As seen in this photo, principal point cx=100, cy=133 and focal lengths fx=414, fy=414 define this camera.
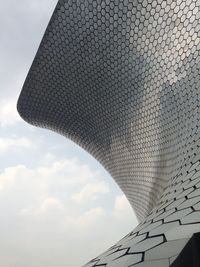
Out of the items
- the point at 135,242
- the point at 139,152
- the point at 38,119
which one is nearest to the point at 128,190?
the point at 139,152

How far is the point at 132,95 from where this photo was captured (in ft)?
54.7

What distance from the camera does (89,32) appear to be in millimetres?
16750

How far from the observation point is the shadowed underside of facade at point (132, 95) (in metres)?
11.0

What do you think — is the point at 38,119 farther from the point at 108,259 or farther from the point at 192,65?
the point at 108,259

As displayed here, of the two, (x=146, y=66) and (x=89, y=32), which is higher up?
(x=89, y=32)

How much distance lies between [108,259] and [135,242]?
549 millimetres

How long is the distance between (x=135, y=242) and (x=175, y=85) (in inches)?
312

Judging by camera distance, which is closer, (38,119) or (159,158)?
(159,158)

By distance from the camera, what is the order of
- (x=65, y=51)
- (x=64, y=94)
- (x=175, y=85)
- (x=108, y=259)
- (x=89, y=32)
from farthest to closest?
(x=64, y=94) < (x=65, y=51) < (x=89, y=32) < (x=175, y=85) < (x=108, y=259)

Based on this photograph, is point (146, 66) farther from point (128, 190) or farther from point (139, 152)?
point (128, 190)

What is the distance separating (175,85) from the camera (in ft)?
45.4

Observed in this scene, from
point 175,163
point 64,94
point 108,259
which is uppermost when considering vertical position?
point 64,94

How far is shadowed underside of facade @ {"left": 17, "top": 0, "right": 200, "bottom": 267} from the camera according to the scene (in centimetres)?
1097

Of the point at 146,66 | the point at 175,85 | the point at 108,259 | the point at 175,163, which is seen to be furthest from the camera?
the point at 146,66
